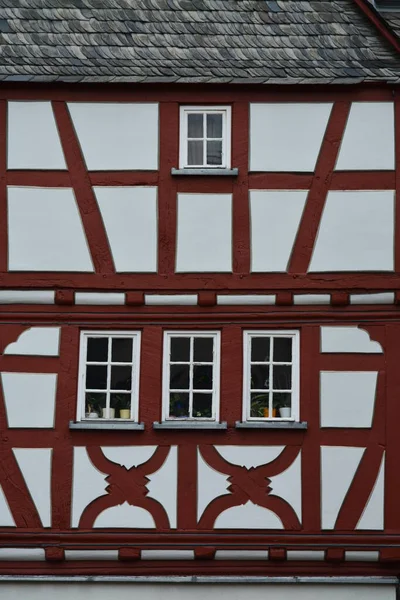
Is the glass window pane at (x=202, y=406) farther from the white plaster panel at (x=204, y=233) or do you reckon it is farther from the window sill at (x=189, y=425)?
the white plaster panel at (x=204, y=233)

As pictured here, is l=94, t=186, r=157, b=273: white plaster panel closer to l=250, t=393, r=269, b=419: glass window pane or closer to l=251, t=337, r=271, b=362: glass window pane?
l=251, t=337, r=271, b=362: glass window pane

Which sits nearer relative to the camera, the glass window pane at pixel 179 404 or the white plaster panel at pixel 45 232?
the glass window pane at pixel 179 404

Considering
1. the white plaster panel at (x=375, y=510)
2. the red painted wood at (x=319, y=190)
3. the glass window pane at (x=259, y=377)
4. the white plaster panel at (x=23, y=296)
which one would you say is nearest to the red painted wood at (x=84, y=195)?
the white plaster panel at (x=23, y=296)

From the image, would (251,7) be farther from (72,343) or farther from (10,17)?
(72,343)

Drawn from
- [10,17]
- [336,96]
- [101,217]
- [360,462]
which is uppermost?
[10,17]

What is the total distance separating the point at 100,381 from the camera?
15.6m

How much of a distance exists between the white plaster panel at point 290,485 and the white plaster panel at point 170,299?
2282 millimetres

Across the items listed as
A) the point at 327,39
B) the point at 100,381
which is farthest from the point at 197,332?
the point at 327,39

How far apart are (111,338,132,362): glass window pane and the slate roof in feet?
10.6

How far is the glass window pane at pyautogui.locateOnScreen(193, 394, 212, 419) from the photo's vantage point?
15523 mm

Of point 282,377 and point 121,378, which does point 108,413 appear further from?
point 282,377

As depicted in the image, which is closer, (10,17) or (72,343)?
(72,343)

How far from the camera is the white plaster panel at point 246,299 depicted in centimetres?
1559

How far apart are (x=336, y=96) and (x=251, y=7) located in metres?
1.72
